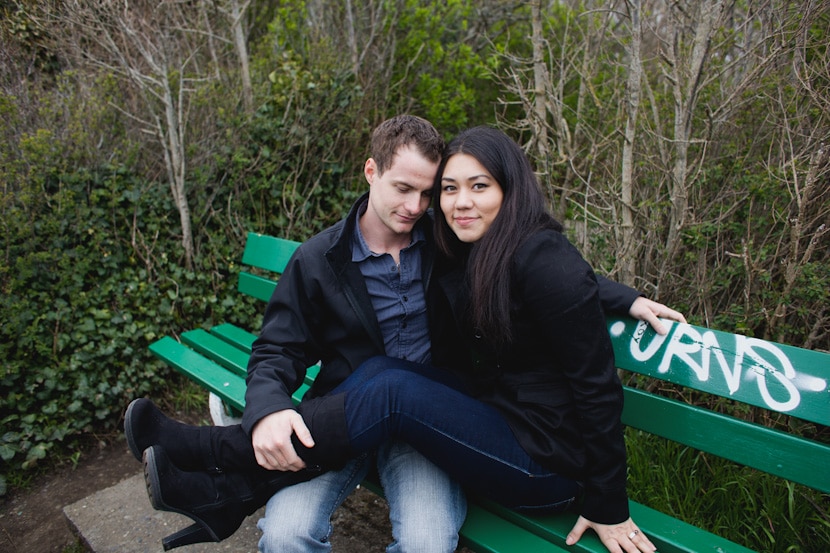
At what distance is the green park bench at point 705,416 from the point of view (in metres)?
1.66

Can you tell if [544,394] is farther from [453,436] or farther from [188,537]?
[188,537]

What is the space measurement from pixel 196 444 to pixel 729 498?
6.71 ft

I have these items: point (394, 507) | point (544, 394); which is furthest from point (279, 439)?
point (544, 394)

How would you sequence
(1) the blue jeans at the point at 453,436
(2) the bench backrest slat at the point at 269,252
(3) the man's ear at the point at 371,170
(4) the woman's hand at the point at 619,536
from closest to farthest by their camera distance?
(4) the woman's hand at the point at 619,536 < (1) the blue jeans at the point at 453,436 < (3) the man's ear at the point at 371,170 < (2) the bench backrest slat at the point at 269,252

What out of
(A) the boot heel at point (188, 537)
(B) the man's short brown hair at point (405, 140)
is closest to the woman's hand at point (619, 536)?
(A) the boot heel at point (188, 537)

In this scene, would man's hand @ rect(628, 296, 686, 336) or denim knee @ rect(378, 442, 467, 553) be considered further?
man's hand @ rect(628, 296, 686, 336)

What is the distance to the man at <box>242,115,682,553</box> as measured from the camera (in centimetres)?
178

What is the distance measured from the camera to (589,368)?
66.1 inches

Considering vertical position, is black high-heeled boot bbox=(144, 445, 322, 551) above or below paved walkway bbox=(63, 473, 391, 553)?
above

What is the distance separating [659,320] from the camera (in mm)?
1905

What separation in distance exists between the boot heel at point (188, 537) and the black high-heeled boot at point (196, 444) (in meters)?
0.19

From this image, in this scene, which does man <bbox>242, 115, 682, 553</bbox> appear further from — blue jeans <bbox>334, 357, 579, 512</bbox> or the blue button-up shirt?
blue jeans <bbox>334, 357, 579, 512</bbox>

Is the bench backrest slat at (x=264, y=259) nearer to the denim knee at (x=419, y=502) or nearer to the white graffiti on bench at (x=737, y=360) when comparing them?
the denim knee at (x=419, y=502)

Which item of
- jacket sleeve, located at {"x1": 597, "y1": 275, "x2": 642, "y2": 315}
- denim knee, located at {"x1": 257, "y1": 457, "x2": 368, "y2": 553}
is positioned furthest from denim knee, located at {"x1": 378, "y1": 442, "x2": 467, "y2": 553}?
jacket sleeve, located at {"x1": 597, "y1": 275, "x2": 642, "y2": 315}
